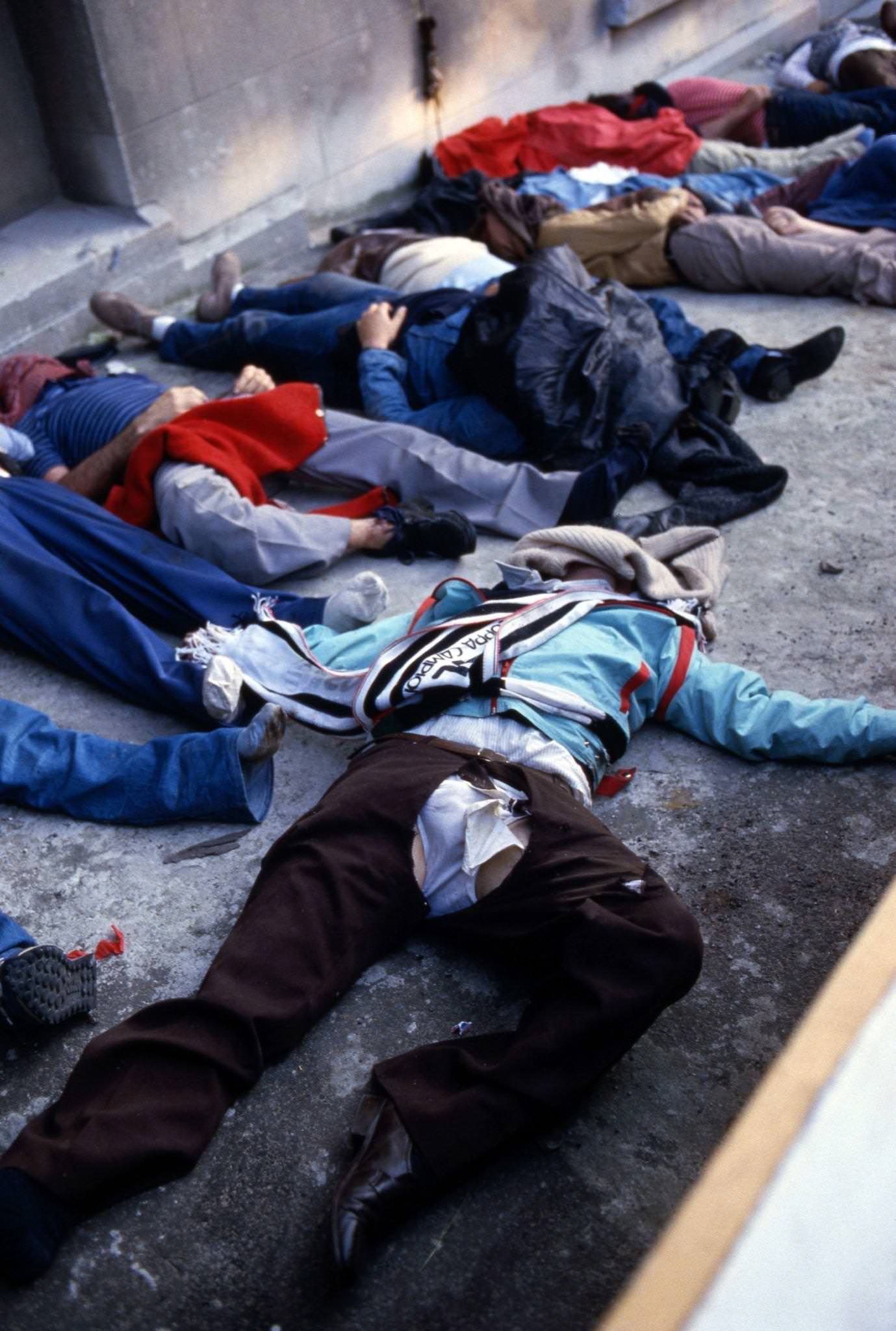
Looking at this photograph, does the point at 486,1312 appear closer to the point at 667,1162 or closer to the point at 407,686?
the point at 667,1162

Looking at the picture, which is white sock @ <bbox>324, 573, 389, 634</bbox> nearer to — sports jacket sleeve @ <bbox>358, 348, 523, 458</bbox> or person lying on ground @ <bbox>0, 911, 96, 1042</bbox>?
sports jacket sleeve @ <bbox>358, 348, 523, 458</bbox>

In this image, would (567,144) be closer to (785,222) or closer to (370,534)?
(785,222)

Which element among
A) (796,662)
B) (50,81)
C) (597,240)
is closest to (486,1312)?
(796,662)

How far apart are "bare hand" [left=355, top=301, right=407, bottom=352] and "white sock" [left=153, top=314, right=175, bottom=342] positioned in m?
0.94

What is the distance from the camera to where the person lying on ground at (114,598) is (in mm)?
2908

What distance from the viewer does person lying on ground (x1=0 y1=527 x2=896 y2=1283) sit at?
1759 mm

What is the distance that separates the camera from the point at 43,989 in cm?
199

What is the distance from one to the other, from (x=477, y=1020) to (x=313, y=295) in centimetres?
334

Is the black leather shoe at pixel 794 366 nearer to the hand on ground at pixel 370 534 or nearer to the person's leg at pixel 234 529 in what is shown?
the hand on ground at pixel 370 534

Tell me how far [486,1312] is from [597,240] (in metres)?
4.32

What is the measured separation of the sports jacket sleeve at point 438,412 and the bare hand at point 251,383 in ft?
1.15

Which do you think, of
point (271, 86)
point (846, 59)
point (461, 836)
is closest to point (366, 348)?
point (271, 86)

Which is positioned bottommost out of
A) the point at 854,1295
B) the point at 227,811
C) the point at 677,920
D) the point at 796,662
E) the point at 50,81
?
the point at 796,662

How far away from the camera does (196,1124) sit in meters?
1.83
